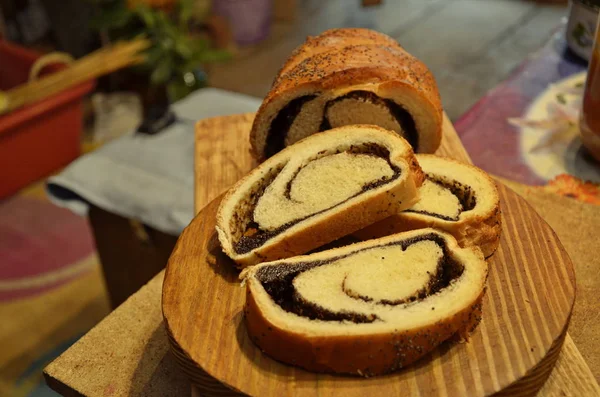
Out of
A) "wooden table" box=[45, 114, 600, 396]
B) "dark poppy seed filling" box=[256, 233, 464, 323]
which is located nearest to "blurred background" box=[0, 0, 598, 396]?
"wooden table" box=[45, 114, 600, 396]

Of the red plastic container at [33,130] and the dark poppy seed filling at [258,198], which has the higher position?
the dark poppy seed filling at [258,198]

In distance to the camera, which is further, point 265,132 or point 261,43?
point 261,43

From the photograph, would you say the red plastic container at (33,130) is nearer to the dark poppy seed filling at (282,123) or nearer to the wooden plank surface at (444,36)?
the wooden plank surface at (444,36)

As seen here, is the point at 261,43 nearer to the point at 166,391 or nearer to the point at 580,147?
the point at 580,147

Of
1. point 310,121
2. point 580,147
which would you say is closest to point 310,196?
point 310,121

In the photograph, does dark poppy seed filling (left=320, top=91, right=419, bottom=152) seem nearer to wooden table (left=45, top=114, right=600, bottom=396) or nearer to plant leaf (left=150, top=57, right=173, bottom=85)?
wooden table (left=45, top=114, right=600, bottom=396)

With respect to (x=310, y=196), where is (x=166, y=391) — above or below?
below

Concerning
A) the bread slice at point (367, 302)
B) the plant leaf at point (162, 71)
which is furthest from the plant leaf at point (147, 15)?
the bread slice at point (367, 302)
